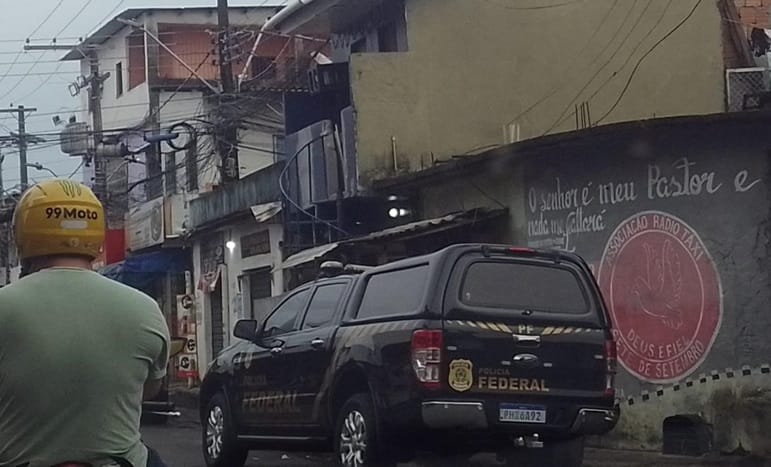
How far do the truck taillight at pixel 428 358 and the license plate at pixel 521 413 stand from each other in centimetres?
56

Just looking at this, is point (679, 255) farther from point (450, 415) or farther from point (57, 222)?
point (57, 222)

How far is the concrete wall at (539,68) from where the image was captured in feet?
68.8

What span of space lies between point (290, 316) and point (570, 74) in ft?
32.7

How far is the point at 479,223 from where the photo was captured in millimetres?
16906

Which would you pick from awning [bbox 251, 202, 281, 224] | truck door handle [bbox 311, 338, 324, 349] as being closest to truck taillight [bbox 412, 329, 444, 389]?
truck door handle [bbox 311, 338, 324, 349]

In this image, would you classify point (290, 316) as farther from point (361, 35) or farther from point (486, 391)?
point (361, 35)

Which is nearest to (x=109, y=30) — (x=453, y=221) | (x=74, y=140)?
(x=74, y=140)

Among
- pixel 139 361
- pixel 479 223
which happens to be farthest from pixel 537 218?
pixel 139 361

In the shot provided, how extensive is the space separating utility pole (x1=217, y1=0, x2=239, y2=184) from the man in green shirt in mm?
25544

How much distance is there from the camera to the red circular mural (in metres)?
13.4

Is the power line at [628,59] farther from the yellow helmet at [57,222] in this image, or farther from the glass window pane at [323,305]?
the yellow helmet at [57,222]

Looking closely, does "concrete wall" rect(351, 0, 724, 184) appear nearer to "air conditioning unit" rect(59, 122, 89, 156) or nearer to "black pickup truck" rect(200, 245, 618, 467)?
"black pickup truck" rect(200, 245, 618, 467)

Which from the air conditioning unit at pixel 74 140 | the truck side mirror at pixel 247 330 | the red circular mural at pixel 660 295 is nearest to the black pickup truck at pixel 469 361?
the truck side mirror at pixel 247 330

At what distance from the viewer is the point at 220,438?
44.4ft
